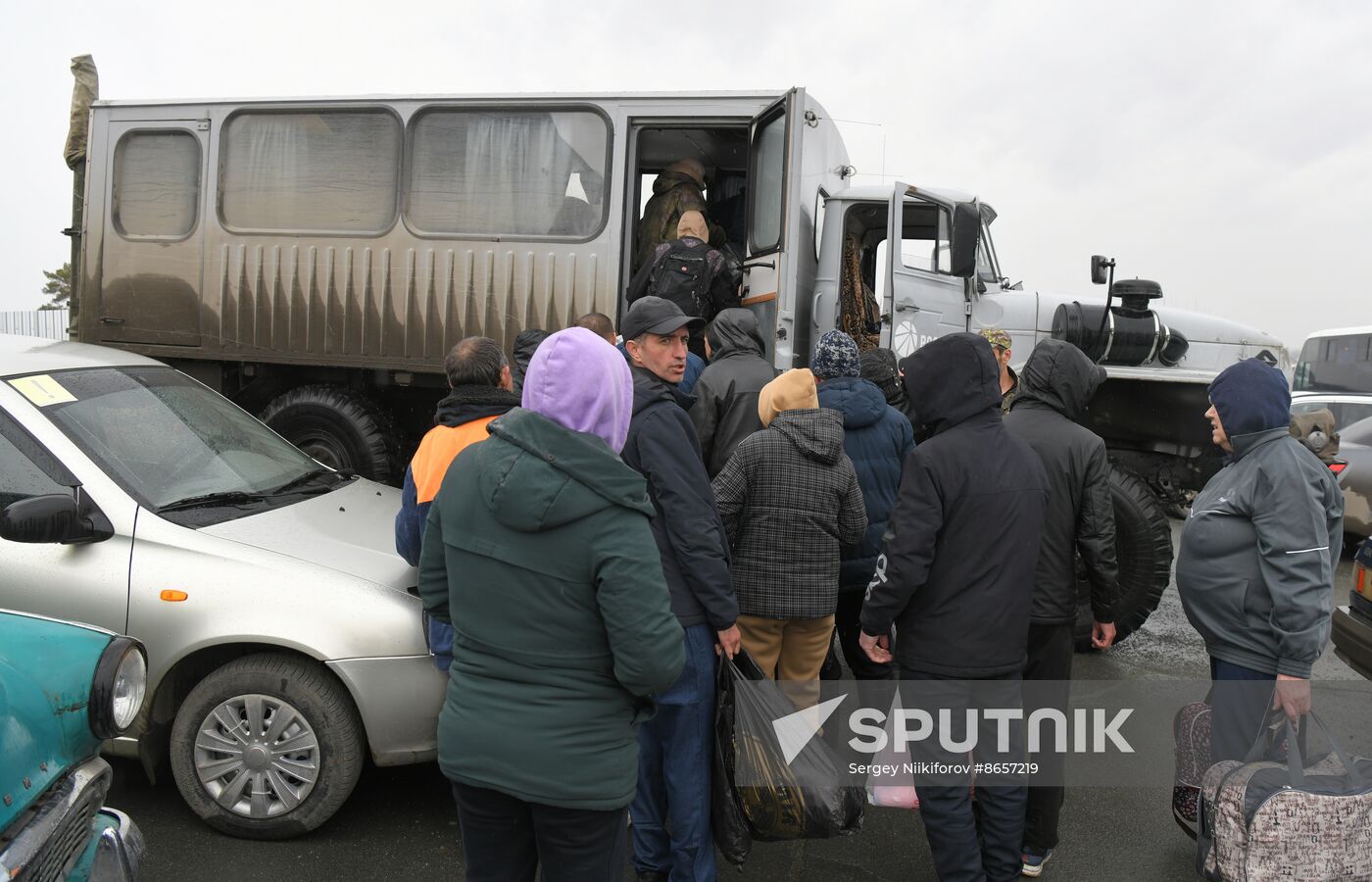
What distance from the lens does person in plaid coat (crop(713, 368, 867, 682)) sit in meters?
3.23

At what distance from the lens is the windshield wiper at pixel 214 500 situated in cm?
329

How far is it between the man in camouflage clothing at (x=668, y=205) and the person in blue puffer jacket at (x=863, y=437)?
2772 mm

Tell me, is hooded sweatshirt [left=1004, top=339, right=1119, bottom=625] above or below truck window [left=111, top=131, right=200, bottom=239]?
below

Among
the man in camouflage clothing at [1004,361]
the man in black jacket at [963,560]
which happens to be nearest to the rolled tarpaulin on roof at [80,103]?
the man in camouflage clothing at [1004,361]

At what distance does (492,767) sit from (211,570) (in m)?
1.68

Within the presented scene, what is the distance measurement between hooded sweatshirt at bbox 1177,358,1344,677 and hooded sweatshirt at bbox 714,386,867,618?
3.83 feet

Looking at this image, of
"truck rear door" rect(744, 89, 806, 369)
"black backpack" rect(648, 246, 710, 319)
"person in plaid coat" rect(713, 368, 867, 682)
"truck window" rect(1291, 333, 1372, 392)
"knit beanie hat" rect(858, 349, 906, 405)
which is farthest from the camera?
"truck window" rect(1291, 333, 1372, 392)

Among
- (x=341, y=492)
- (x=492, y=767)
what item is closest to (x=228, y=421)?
(x=341, y=492)

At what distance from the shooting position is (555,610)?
1.93 meters

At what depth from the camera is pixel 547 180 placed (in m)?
6.14

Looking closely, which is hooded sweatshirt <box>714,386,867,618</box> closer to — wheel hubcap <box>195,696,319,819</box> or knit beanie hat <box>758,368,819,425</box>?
knit beanie hat <box>758,368,819,425</box>

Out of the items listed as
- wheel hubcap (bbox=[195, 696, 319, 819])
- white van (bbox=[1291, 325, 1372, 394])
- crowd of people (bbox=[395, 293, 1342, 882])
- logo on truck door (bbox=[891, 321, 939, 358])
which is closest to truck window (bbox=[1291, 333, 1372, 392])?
white van (bbox=[1291, 325, 1372, 394])

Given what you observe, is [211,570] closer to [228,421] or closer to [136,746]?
[136,746]

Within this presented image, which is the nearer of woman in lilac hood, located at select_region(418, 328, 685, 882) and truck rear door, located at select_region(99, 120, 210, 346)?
woman in lilac hood, located at select_region(418, 328, 685, 882)
